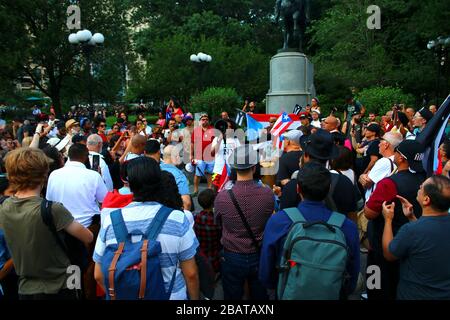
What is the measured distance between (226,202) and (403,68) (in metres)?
25.3

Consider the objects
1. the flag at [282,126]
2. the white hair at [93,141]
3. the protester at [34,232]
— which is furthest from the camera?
the flag at [282,126]

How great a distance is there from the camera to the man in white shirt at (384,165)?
4453 mm

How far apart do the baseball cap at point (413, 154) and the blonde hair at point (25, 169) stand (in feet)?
9.24

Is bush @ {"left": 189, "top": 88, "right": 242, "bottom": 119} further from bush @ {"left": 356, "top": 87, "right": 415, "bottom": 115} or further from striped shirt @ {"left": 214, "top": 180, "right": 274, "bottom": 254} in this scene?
striped shirt @ {"left": 214, "top": 180, "right": 274, "bottom": 254}

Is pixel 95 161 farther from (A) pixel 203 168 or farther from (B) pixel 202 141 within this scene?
(A) pixel 203 168

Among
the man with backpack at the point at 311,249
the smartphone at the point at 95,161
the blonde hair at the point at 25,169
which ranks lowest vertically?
the man with backpack at the point at 311,249

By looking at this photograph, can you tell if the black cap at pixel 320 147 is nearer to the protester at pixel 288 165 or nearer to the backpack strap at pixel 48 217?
the protester at pixel 288 165

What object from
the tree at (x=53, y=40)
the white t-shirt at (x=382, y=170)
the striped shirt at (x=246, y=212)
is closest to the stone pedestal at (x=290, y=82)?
the white t-shirt at (x=382, y=170)

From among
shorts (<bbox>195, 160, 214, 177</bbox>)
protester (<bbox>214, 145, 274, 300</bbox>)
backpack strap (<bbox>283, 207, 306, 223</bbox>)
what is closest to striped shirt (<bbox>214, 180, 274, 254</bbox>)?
protester (<bbox>214, 145, 274, 300</bbox>)

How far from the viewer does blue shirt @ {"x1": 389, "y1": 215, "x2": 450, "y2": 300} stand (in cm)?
259

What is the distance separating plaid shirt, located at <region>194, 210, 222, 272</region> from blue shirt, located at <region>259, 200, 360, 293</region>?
4.71ft

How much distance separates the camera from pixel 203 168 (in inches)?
348

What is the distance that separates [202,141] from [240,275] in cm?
546

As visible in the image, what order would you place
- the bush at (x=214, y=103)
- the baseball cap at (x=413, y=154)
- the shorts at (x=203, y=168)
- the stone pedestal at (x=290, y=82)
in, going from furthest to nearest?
the bush at (x=214, y=103)
the stone pedestal at (x=290, y=82)
the shorts at (x=203, y=168)
the baseball cap at (x=413, y=154)
